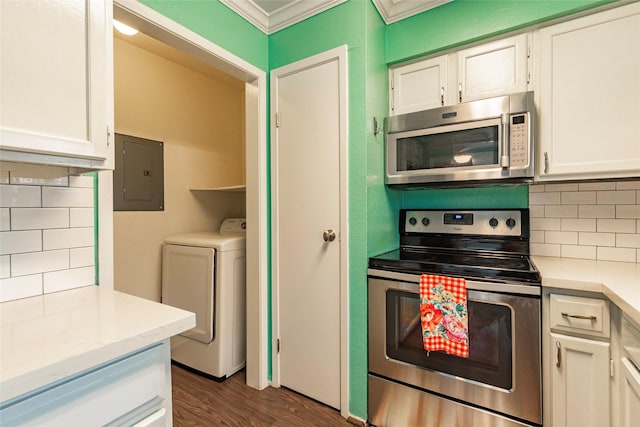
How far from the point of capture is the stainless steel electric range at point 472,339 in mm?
1262

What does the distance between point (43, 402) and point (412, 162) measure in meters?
1.71

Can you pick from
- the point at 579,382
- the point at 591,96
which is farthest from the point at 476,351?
the point at 591,96

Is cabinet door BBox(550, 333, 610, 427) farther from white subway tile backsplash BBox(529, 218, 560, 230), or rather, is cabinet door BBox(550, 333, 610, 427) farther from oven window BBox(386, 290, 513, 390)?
white subway tile backsplash BBox(529, 218, 560, 230)

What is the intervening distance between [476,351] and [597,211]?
3.33 feet

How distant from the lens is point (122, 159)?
2264 mm

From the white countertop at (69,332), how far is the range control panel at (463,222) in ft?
5.08

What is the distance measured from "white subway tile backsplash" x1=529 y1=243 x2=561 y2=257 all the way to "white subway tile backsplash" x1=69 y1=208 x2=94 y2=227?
216 centimetres

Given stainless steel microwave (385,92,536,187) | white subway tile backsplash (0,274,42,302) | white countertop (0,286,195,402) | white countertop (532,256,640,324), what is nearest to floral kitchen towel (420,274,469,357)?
white countertop (532,256,640,324)

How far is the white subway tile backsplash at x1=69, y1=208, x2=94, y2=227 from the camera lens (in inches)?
43.6

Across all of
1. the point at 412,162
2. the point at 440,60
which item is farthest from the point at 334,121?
the point at 440,60

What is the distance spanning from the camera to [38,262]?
3.38 feet

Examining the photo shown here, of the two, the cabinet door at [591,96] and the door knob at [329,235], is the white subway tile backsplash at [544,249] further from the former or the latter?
the door knob at [329,235]

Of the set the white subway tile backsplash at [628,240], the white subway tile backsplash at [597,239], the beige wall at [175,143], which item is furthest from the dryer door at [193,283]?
the white subway tile backsplash at [628,240]

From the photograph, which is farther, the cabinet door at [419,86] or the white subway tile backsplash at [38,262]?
the cabinet door at [419,86]
